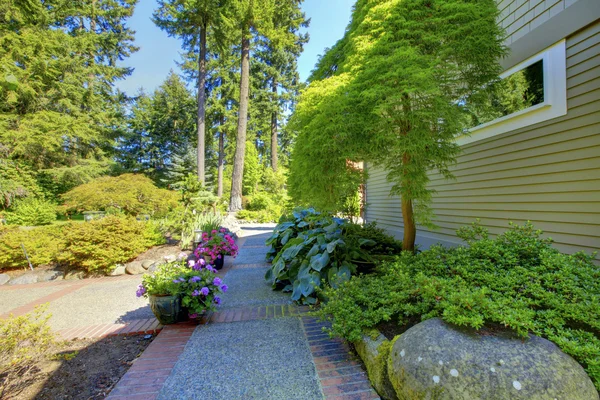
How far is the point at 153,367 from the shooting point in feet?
7.26

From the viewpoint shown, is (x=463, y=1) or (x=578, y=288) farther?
(x=463, y=1)

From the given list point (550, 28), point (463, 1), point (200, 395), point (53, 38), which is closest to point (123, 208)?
point (200, 395)

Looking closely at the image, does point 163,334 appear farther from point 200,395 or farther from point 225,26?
point 225,26

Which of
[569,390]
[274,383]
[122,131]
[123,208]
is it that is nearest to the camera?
[569,390]

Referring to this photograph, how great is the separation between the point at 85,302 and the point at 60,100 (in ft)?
54.0

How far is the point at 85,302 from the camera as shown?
4078 mm

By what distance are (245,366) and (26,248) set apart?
6817 millimetres

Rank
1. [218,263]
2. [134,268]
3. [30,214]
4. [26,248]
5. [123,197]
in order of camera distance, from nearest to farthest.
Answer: [218,263] < [134,268] < [26,248] < [123,197] < [30,214]

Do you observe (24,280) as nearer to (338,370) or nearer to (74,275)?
(74,275)

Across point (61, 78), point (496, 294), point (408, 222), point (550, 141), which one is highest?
point (61, 78)

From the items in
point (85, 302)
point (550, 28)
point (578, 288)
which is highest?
point (550, 28)

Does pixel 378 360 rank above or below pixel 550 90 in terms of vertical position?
below

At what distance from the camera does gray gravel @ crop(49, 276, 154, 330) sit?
3.38 meters

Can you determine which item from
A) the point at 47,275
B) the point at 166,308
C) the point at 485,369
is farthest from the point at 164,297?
the point at 47,275
